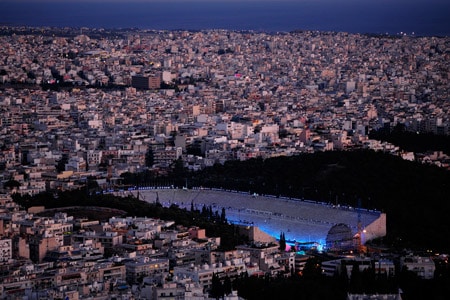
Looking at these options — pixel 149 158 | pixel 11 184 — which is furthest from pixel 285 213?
pixel 149 158

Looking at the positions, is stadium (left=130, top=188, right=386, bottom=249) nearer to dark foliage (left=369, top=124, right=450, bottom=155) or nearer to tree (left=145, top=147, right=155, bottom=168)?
tree (left=145, top=147, right=155, bottom=168)

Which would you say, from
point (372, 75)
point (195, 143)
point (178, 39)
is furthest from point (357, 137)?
point (178, 39)

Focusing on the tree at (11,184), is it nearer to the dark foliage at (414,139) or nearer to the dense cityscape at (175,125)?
the dense cityscape at (175,125)

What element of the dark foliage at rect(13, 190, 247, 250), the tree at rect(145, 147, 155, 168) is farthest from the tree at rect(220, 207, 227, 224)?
the tree at rect(145, 147, 155, 168)

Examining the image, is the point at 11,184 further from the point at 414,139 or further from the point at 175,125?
the point at 175,125

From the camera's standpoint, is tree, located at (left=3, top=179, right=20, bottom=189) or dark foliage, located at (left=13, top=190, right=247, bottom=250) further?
tree, located at (left=3, top=179, right=20, bottom=189)

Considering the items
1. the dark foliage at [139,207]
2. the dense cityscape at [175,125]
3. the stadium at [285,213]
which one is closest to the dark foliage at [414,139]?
the dense cityscape at [175,125]
